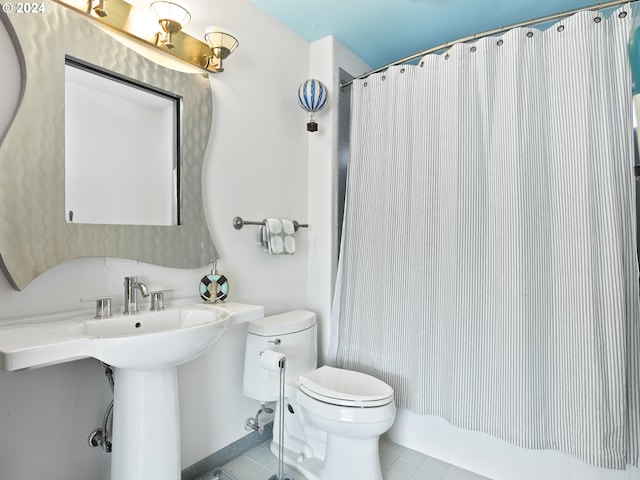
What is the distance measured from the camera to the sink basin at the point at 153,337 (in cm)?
100

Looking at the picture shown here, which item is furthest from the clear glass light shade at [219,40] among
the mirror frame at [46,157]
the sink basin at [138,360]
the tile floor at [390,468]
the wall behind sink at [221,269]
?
the tile floor at [390,468]

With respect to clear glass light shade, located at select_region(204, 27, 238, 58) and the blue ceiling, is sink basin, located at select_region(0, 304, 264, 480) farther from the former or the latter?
the blue ceiling

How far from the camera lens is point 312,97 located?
205 cm

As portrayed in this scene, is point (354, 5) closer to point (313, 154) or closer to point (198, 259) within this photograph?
point (313, 154)

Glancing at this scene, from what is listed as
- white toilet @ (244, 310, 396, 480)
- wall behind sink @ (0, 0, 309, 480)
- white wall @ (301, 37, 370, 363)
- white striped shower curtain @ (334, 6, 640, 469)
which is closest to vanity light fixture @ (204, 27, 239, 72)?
wall behind sink @ (0, 0, 309, 480)

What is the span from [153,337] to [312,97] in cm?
155

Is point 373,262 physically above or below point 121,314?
above

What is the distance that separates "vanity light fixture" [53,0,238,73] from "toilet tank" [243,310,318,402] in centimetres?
125

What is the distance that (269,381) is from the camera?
5.66 feet

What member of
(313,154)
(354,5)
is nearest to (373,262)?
(313,154)

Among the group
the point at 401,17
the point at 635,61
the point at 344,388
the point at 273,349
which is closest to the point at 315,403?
the point at 344,388

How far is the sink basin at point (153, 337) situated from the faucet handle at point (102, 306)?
5cm

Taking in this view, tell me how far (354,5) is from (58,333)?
1.97m

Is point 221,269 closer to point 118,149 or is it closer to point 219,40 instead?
point 118,149
